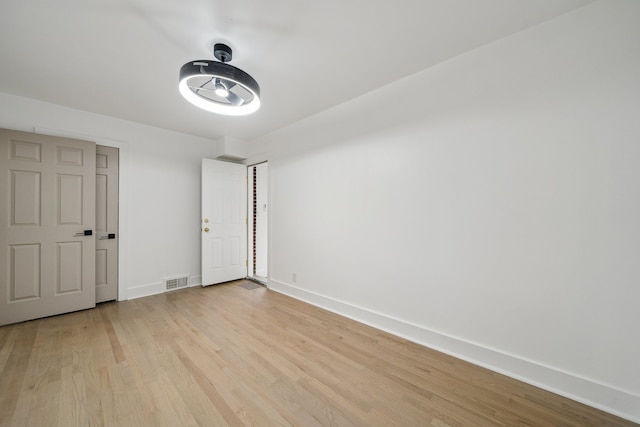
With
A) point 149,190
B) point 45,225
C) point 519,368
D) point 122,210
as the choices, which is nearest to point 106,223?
point 122,210

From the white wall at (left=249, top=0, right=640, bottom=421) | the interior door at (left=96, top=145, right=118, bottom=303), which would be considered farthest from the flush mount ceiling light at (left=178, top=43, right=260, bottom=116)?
the interior door at (left=96, top=145, right=118, bottom=303)

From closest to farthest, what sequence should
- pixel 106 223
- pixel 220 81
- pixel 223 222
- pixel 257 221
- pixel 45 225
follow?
pixel 220 81 → pixel 45 225 → pixel 106 223 → pixel 223 222 → pixel 257 221

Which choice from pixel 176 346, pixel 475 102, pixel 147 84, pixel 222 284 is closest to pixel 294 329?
pixel 176 346

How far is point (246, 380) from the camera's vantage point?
1.77 meters

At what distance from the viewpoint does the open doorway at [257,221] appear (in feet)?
15.1

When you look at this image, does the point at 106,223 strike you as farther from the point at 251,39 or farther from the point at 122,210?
the point at 251,39

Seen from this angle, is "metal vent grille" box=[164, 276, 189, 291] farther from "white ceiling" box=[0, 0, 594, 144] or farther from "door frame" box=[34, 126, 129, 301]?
"white ceiling" box=[0, 0, 594, 144]

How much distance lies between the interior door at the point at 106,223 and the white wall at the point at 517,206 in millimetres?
3406

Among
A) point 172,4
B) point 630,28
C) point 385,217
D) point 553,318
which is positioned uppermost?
point 172,4

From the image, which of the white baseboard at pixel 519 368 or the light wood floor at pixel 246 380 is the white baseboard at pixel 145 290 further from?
the white baseboard at pixel 519 368

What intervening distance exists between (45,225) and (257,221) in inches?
110

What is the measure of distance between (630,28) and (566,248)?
4.72 feet

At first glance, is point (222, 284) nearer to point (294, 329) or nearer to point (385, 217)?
point (294, 329)

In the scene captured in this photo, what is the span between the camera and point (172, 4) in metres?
1.54
